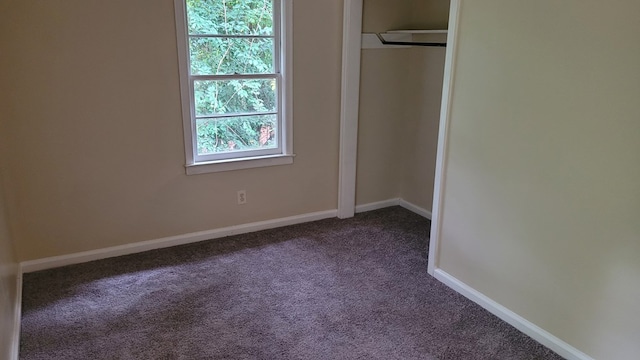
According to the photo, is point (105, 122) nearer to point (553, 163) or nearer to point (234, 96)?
point (234, 96)

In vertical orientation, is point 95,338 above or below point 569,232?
below

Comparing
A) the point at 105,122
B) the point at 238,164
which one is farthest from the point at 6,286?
the point at 238,164

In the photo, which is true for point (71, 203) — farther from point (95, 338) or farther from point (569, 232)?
point (569, 232)

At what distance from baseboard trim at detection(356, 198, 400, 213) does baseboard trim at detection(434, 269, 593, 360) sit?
4.09 feet

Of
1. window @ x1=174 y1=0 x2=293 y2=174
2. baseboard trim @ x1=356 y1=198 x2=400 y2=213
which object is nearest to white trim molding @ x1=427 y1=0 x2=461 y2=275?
baseboard trim @ x1=356 y1=198 x2=400 y2=213

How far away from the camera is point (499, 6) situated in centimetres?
235

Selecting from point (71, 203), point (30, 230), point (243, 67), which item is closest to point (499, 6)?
point (243, 67)

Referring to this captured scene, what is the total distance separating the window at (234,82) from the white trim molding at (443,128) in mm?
1265

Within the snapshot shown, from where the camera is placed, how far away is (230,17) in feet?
10.7

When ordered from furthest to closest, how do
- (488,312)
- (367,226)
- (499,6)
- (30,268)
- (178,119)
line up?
(367,226) → (178,119) → (30,268) → (488,312) → (499,6)

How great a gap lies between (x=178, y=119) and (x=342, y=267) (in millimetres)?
1525

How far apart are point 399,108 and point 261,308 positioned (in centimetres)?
222

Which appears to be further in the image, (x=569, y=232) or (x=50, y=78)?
(x=50, y=78)

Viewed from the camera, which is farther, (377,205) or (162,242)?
(377,205)
